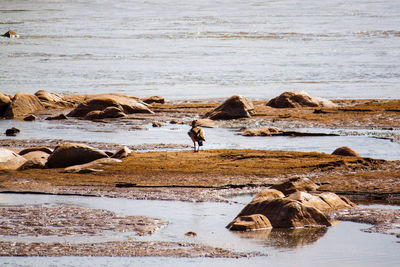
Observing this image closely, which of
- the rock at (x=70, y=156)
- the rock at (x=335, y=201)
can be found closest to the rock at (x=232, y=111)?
the rock at (x=70, y=156)

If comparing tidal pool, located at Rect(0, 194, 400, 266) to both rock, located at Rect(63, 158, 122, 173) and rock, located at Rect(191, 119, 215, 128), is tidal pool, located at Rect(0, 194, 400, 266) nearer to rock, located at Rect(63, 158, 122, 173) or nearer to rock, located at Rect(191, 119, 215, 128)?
rock, located at Rect(63, 158, 122, 173)

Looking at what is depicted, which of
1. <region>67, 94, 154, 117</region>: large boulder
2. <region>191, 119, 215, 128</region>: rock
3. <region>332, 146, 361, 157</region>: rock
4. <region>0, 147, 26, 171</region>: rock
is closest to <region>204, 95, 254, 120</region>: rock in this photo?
<region>191, 119, 215, 128</region>: rock

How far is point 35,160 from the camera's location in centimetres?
1803

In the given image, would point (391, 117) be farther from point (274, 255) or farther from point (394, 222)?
point (274, 255)

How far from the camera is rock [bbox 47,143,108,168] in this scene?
59.4 feet

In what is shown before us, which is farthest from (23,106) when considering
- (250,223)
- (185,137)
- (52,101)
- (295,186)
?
(250,223)

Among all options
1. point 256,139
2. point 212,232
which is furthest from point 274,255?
point 256,139

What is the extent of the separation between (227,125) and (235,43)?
49.0 meters

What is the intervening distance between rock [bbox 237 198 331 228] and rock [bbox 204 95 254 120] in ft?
50.0

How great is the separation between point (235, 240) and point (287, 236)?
3.00 ft

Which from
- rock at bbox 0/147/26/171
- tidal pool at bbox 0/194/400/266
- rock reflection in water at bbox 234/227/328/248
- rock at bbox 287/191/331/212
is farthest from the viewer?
rock at bbox 0/147/26/171

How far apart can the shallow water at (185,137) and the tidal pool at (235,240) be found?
23.2 feet

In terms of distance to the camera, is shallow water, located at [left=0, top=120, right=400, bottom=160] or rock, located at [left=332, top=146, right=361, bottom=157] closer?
rock, located at [left=332, top=146, right=361, bottom=157]

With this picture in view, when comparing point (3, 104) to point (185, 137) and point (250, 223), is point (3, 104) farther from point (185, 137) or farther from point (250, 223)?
point (250, 223)
